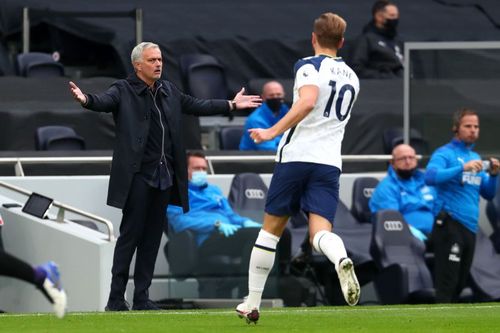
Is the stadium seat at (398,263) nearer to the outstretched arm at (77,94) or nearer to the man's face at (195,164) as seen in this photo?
the man's face at (195,164)

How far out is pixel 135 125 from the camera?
519 inches

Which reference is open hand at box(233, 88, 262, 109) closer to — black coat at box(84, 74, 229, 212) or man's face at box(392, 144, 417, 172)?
black coat at box(84, 74, 229, 212)

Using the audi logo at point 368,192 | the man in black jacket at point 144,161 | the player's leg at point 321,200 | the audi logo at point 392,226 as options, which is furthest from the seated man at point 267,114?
the player's leg at point 321,200

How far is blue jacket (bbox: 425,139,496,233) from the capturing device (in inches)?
622

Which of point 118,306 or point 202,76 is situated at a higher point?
point 202,76

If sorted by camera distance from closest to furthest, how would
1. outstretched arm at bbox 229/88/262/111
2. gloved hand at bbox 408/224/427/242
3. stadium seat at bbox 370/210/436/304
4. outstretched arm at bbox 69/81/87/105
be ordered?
1. outstretched arm at bbox 69/81/87/105
2. outstretched arm at bbox 229/88/262/111
3. stadium seat at bbox 370/210/436/304
4. gloved hand at bbox 408/224/427/242

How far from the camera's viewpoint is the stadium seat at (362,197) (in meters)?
17.5

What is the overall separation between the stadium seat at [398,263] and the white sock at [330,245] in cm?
537

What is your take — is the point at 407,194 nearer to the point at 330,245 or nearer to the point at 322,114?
the point at 322,114

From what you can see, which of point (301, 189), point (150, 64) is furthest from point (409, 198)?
point (301, 189)

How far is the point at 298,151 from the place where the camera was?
11.2 meters

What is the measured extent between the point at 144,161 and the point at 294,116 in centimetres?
265

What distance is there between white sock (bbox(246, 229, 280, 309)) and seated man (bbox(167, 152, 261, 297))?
16.1 ft

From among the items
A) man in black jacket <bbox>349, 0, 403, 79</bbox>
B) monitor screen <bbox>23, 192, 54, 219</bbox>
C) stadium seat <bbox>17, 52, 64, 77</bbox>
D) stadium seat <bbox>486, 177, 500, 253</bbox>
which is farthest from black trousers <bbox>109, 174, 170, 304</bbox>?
man in black jacket <bbox>349, 0, 403, 79</bbox>
